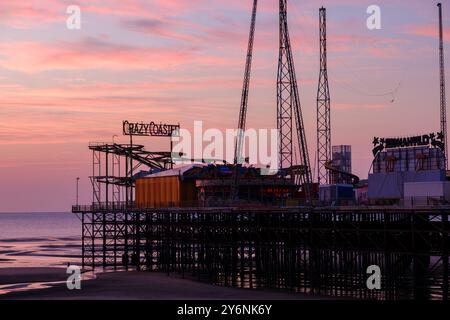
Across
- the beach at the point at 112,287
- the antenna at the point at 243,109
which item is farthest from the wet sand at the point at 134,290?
the antenna at the point at 243,109

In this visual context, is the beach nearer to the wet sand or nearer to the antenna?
the wet sand

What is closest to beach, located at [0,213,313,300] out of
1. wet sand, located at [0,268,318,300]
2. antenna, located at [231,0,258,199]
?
wet sand, located at [0,268,318,300]

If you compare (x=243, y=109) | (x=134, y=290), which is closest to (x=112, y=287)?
(x=134, y=290)

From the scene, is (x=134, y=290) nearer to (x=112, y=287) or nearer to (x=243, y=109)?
(x=112, y=287)

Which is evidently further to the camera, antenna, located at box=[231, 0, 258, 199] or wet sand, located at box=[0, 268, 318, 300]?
antenna, located at box=[231, 0, 258, 199]

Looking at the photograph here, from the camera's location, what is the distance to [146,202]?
103125mm

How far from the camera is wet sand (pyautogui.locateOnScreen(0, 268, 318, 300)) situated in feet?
213

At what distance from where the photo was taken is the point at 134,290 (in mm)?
69750

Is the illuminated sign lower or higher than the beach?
higher

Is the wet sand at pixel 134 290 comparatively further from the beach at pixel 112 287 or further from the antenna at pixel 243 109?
the antenna at pixel 243 109

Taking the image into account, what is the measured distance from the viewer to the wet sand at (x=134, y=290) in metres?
64.8
